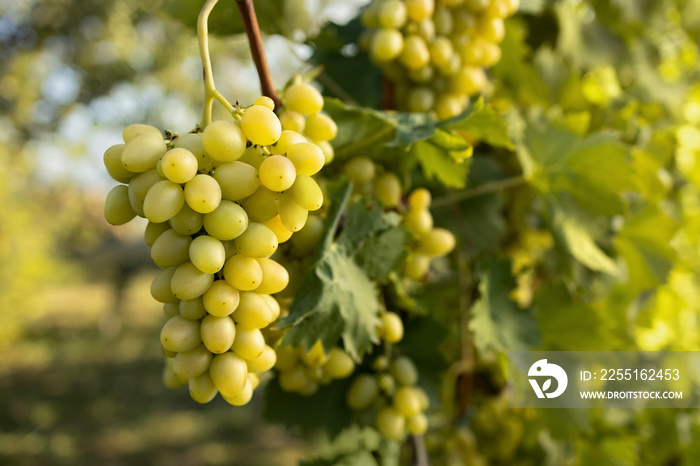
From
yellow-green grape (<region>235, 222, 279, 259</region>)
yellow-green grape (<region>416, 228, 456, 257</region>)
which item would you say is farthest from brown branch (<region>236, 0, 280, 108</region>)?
yellow-green grape (<region>416, 228, 456, 257</region>)

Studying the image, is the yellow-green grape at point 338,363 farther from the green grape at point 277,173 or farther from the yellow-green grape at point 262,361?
the green grape at point 277,173

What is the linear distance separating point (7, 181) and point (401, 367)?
460 cm

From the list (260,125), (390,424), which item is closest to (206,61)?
(260,125)

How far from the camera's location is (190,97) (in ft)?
12.6

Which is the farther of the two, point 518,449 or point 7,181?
point 7,181

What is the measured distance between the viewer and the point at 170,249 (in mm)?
312

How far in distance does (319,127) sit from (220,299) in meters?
0.16

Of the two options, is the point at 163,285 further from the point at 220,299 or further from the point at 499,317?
the point at 499,317

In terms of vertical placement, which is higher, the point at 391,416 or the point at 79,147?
the point at 79,147

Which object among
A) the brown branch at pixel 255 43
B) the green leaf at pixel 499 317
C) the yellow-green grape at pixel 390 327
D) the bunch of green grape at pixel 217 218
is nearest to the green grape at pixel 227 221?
the bunch of green grape at pixel 217 218

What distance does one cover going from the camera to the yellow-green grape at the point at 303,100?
0.38 m

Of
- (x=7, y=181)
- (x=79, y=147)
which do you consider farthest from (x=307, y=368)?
(x=7, y=181)

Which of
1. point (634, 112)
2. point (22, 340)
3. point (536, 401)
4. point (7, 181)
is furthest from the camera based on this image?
point (22, 340)

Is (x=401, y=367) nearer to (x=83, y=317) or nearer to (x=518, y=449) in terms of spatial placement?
(x=518, y=449)
